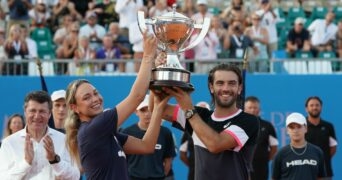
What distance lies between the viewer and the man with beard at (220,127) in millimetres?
7562

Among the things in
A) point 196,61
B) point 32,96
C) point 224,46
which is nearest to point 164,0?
point 224,46

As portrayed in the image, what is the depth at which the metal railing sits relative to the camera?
17047mm

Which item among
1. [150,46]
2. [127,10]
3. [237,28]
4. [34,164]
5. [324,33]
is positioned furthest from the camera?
[324,33]

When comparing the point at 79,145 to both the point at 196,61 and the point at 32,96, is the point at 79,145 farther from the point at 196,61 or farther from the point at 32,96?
the point at 196,61

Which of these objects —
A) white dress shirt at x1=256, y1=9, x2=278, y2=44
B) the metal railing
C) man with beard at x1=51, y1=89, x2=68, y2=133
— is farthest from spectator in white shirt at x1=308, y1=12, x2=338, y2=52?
man with beard at x1=51, y1=89, x2=68, y2=133

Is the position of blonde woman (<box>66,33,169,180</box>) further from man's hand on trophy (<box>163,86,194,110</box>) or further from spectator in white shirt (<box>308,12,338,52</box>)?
spectator in white shirt (<box>308,12,338,52</box>)

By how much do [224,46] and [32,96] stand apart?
10.8m

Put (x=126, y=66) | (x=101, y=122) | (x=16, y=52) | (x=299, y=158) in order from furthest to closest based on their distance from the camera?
(x=16, y=52), (x=126, y=66), (x=299, y=158), (x=101, y=122)

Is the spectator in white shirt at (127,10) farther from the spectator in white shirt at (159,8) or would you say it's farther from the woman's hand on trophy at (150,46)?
the woman's hand on trophy at (150,46)

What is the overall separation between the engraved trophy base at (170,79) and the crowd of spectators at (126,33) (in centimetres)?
941

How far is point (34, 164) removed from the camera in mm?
8117

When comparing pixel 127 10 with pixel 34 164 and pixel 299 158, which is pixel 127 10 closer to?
pixel 299 158

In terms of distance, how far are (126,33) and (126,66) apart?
2.21 metres

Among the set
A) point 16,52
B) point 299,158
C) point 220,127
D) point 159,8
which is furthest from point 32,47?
point 220,127
